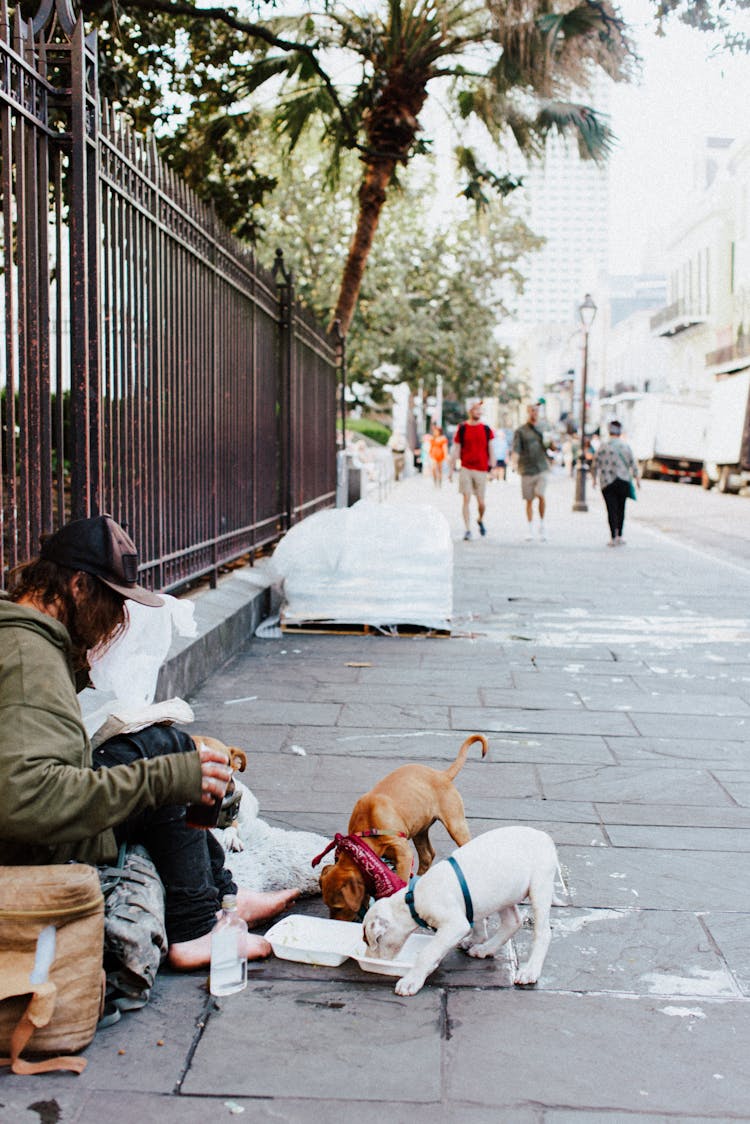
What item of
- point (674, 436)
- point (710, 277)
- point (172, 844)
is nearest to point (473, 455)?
point (172, 844)

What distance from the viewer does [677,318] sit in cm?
5819

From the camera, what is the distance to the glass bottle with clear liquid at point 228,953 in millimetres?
3027

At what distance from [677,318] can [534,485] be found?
4540 cm

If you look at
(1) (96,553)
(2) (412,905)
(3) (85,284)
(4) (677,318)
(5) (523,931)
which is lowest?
(5) (523,931)

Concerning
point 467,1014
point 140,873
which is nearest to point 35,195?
point 140,873

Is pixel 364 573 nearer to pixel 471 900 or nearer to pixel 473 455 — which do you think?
pixel 471 900

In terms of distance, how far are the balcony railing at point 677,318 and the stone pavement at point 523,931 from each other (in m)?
49.8

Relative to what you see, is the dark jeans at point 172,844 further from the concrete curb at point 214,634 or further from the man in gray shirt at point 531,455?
the man in gray shirt at point 531,455

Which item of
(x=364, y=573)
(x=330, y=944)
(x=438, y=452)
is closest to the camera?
(x=330, y=944)

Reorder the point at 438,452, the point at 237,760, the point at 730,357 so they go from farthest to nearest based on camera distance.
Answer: the point at 730,357 < the point at 438,452 < the point at 237,760

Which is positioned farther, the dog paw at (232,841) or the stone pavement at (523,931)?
the dog paw at (232,841)

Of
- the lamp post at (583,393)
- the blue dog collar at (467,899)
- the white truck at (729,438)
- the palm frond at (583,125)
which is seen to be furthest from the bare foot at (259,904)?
the white truck at (729,438)

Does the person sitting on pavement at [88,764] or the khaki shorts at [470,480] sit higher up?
the khaki shorts at [470,480]

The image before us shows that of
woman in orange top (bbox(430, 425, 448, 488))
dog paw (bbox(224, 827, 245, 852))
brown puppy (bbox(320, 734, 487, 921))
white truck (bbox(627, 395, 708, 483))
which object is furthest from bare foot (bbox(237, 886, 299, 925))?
white truck (bbox(627, 395, 708, 483))
